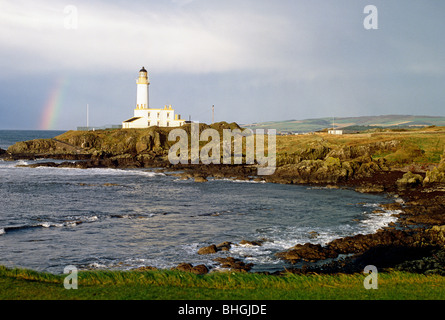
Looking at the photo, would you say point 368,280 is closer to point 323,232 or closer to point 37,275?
point 37,275

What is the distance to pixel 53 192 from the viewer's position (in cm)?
4241

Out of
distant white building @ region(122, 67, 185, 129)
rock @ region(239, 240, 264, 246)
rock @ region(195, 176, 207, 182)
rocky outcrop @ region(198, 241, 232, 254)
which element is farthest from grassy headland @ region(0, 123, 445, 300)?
distant white building @ region(122, 67, 185, 129)

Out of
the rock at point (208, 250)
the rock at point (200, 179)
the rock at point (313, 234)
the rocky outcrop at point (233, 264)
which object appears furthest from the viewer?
the rock at point (200, 179)

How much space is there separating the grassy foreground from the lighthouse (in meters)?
101

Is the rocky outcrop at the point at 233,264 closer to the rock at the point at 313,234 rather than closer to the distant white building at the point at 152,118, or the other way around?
the rock at the point at 313,234

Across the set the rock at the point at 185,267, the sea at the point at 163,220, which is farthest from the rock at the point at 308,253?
the rock at the point at 185,267

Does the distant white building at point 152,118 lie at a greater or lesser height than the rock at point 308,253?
greater

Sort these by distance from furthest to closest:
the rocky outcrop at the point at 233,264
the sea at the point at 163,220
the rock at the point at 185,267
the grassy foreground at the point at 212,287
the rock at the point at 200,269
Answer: the sea at the point at 163,220, the rocky outcrop at the point at 233,264, the rock at the point at 185,267, the rock at the point at 200,269, the grassy foreground at the point at 212,287

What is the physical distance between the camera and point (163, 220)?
29.2 m

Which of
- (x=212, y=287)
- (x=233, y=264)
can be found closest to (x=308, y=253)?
(x=233, y=264)

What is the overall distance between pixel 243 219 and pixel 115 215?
948 cm

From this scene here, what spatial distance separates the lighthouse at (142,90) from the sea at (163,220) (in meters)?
63.0

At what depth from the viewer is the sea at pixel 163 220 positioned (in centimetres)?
2008

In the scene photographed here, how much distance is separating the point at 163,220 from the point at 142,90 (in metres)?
87.2
